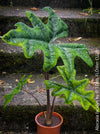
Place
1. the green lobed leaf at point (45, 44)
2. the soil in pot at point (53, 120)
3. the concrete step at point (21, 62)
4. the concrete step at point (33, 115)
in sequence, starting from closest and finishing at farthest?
the green lobed leaf at point (45, 44), the soil in pot at point (53, 120), the concrete step at point (33, 115), the concrete step at point (21, 62)

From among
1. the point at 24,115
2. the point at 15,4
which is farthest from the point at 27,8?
the point at 24,115

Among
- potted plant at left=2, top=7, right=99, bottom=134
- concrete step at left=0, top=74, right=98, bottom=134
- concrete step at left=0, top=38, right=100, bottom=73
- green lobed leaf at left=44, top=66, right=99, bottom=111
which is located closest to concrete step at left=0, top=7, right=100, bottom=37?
concrete step at left=0, top=38, right=100, bottom=73

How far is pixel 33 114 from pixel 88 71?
0.86 meters

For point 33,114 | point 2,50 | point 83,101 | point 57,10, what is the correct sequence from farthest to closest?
point 57,10
point 2,50
point 33,114
point 83,101

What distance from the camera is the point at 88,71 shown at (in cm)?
242

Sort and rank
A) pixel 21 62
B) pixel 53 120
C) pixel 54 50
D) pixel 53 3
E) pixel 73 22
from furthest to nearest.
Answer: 1. pixel 53 3
2. pixel 73 22
3. pixel 21 62
4. pixel 53 120
5. pixel 54 50

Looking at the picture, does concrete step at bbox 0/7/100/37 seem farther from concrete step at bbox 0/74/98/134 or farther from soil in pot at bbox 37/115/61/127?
soil in pot at bbox 37/115/61/127

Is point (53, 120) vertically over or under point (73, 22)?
under

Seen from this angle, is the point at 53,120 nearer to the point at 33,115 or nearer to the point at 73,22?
the point at 33,115

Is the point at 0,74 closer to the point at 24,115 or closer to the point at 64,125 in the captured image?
the point at 24,115

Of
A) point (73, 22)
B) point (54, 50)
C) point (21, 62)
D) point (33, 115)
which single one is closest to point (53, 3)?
point (73, 22)

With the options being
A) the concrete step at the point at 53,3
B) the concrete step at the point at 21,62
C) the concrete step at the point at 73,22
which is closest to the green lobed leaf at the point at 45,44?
the concrete step at the point at 21,62

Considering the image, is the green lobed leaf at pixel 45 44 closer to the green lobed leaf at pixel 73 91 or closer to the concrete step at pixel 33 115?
the green lobed leaf at pixel 73 91

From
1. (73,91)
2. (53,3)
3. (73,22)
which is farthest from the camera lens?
(53,3)
